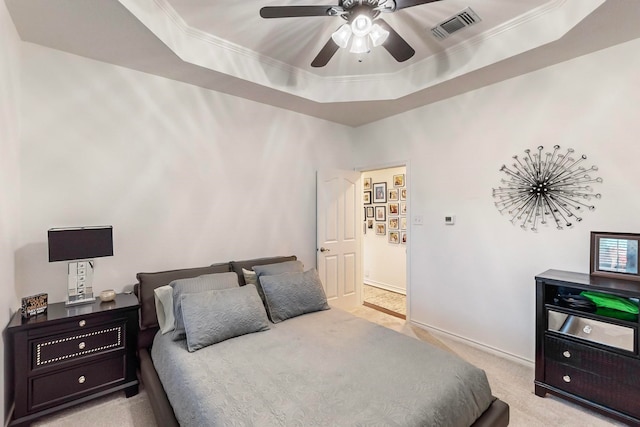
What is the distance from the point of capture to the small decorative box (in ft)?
6.82

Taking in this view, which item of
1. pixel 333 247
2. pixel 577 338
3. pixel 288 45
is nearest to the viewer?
pixel 577 338

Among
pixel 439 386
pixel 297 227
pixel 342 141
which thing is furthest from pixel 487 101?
pixel 439 386

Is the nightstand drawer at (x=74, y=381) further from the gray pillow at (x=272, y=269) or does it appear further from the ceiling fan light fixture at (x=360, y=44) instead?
the ceiling fan light fixture at (x=360, y=44)

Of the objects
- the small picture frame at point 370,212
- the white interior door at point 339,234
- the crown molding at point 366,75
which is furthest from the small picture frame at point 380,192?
the crown molding at point 366,75

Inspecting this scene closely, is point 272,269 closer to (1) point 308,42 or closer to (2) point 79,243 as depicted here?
(2) point 79,243

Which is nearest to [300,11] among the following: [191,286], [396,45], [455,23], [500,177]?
[396,45]

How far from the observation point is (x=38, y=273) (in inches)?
94.4

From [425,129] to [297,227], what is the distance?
79.1 inches

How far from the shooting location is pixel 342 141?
14.6 feet

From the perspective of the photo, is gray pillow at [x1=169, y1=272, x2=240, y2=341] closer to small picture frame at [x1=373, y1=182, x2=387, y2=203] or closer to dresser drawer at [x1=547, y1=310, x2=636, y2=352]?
dresser drawer at [x1=547, y1=310, x2=636, y2=352]

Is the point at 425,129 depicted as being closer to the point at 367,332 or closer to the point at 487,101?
the point at 487,101

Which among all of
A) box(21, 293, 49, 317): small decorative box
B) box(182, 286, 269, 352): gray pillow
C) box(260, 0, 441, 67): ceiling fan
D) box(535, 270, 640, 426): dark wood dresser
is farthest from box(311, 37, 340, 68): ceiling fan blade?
box(21, 293, 49, 317): small decorative box

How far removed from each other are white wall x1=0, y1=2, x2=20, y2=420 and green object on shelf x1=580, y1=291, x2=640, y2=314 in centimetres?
403

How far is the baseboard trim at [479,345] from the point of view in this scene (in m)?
2.89
